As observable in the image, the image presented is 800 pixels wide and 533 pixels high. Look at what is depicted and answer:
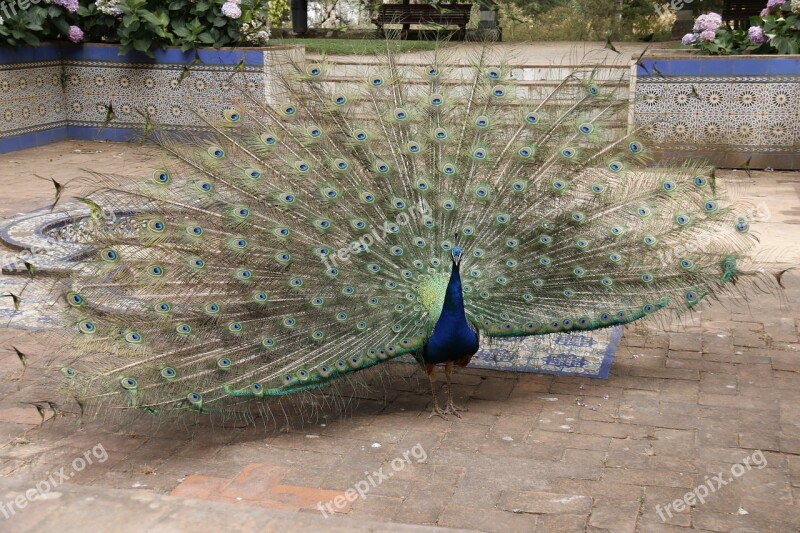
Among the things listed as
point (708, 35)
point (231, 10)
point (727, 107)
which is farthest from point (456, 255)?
point (231, 10)

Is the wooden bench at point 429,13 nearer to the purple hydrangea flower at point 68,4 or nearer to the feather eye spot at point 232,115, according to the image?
the purple hydrangea flower at point 68,4

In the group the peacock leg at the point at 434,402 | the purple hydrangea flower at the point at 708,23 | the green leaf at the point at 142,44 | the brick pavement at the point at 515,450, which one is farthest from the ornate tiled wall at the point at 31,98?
the peacock leg at the point at 434,402

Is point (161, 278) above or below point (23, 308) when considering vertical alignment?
above

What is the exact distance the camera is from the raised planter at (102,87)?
474 inches

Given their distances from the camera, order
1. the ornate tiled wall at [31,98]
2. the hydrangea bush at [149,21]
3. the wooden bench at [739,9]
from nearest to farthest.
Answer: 1. the ornate tiled wall at [31,98]
2. the hydrangea bush at [149,21]
3. the wooden bench at [739,9]

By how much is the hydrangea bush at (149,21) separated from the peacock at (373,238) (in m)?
7.54

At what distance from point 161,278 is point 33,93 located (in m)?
8.92

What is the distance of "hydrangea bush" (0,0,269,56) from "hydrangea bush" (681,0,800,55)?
5612mm

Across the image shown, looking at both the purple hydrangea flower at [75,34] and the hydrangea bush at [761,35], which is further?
→ the purple hydrangea flower at [75,34]

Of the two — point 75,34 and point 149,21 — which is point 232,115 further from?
point 75,34

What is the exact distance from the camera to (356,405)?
16.8 feet

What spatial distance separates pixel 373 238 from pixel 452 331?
2.17ft

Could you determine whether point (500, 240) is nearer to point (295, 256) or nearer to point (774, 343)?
point (295, 256)

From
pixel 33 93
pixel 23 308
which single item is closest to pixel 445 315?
pixel 23 308
